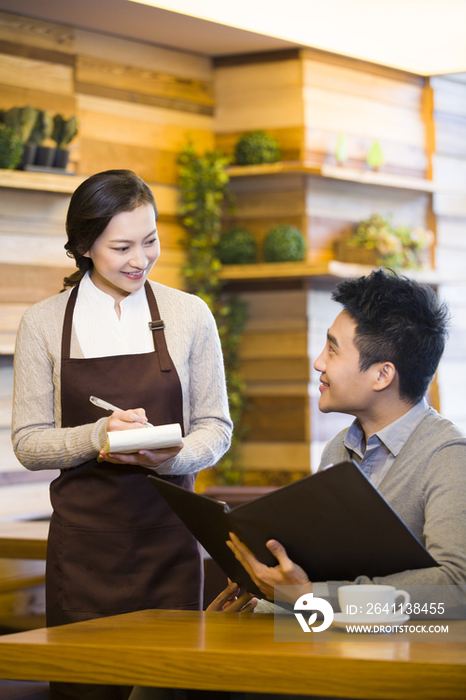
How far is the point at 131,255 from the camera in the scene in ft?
5.61

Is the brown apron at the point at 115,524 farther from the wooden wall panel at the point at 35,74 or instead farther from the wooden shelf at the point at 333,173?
the wooden shelf at the point at 333,173

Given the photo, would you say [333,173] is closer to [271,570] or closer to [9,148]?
[9,148]

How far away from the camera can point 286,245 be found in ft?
13.5

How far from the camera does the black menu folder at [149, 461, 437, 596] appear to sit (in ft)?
3.66

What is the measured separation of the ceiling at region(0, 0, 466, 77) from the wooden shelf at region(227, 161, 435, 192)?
629mm

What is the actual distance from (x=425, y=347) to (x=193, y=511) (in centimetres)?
57

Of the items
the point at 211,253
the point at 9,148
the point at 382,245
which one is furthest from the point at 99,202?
the point at 382,245

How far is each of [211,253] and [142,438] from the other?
291 centimetres

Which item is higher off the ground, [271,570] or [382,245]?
[382,245]

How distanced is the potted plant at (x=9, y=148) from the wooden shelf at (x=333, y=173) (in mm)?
1199

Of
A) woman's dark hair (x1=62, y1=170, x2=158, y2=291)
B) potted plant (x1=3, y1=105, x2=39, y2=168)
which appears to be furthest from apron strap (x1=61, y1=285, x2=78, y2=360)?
potted plant (x1=3, y1=105, x2=39, y2=168)

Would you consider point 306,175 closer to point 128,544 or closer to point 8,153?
point 8,153

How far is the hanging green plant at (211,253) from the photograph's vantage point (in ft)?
13.7

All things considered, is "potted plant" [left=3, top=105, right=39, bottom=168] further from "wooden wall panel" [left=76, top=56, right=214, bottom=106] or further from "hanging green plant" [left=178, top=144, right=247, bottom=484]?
"hanging green plant" [left=178, top=144, right=247, bottom=484]
